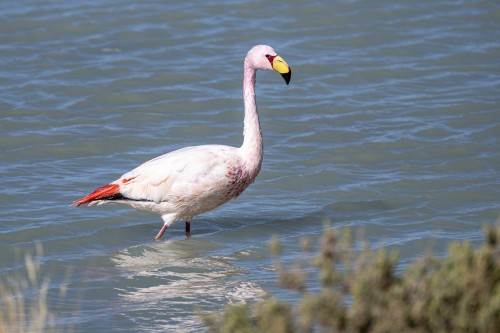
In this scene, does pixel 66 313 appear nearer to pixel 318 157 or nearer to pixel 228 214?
pixel 228 214

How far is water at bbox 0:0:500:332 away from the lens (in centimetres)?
829

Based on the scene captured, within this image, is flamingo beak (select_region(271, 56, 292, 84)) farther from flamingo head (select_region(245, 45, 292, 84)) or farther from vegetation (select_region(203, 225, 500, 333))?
vegetation (select_region(203, 225, 500, 333))

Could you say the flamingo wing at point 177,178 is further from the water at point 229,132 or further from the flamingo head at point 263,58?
the flamingo head at point 263,58

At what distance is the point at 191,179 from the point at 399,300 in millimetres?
4253

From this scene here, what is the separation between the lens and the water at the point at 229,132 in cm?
829

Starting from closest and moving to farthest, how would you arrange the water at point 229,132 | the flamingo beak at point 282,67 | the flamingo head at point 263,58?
the water at point 229,132 < the flamingo beak at point 282,67 < the flamingo head at point 263,58

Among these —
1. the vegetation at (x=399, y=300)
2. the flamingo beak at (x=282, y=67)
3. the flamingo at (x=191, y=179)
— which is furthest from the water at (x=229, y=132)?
the vegetation at (x=399, y=300)

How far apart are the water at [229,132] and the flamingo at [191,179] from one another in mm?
437

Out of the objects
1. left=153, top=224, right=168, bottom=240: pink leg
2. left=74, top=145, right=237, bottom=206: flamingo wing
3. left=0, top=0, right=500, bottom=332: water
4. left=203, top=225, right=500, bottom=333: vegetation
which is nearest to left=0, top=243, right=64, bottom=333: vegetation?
left=0, top=0, right=500, bottom=332: water

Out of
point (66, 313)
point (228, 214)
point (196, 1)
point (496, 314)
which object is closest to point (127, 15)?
point (196, 1)

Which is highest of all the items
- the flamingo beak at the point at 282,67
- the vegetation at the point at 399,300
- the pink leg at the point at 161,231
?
the flamingo beak at the point at 282,67

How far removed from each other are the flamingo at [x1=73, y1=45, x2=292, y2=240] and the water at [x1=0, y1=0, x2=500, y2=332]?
1.43 feet

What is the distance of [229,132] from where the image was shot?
12086mm

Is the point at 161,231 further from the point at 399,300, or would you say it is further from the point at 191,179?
the point at 399,300
